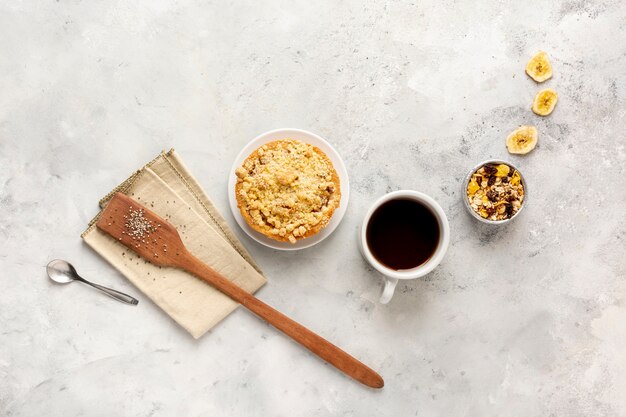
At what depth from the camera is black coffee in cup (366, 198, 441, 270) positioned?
2102 mm

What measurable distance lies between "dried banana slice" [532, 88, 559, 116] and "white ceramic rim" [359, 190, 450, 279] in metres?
0.60

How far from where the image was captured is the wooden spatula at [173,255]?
6.98ft

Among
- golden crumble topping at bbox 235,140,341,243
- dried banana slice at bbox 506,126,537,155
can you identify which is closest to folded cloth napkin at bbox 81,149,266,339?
golden crumble topping at bbox 235,140,341,243

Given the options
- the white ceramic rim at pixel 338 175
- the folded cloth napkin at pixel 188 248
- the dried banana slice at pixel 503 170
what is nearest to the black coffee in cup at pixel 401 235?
the white ceramic rim at pixel 338 175

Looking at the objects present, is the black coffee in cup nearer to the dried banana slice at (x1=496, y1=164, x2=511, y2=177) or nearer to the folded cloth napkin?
the dried banana slice at (x1=496, y1=164, x2=511, y2=177)

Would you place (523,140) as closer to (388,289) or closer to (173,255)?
(388,289)

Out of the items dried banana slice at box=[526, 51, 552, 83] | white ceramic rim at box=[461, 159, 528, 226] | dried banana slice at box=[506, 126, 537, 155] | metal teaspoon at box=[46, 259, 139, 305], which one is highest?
dried banana slice at box=[526, 51, 552, 83]

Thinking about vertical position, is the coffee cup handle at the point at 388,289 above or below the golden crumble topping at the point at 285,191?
below

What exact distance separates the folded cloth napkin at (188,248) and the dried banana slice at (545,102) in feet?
4.01

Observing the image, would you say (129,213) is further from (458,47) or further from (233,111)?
(458,47)

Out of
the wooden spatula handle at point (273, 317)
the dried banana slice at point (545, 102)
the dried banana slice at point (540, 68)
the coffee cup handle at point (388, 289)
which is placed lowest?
the wooden spatula handle at point (273, 317)

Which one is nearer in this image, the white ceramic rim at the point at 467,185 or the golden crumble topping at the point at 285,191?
the golden crumble topping at the point at 285,191

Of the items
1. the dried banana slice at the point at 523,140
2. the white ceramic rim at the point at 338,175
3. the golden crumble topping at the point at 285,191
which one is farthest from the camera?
the dried banana slice at the point at 523,140

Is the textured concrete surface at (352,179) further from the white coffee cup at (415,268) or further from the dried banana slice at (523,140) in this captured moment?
the white coffee cup at (415,268)
